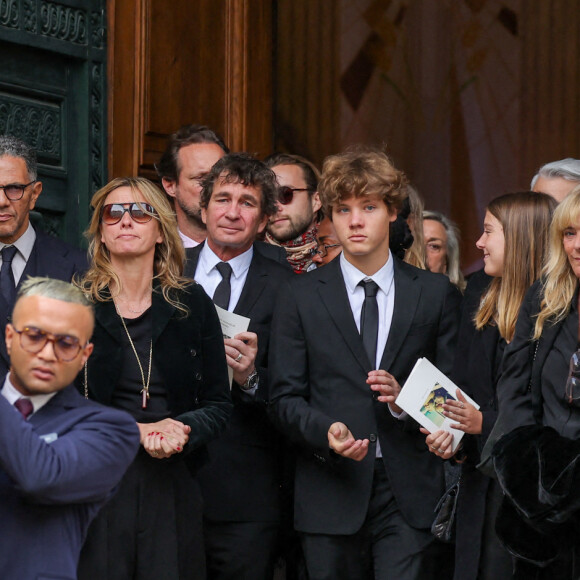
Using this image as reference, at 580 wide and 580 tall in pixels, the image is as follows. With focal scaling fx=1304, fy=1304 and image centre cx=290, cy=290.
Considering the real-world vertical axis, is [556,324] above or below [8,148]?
below

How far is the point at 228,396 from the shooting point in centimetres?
456

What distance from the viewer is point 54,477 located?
3182 mm

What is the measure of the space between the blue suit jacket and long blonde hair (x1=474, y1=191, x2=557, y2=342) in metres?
1.86

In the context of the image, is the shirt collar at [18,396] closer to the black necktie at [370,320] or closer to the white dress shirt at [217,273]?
the black necktie at [370,320]

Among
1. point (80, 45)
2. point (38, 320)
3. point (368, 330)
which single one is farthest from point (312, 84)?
point (38, 320)

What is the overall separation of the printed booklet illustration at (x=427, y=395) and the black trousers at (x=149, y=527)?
82 centimetres

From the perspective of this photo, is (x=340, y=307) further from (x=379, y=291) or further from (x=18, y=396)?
(x=18, y=396)

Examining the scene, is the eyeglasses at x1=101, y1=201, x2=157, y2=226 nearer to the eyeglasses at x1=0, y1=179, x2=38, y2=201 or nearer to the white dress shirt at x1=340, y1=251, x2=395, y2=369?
the eyeglasses at x1=0, y1=179, x2=38, y2=201

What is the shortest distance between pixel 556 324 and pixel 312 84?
5035 millimetres

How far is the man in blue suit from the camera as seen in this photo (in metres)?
3.17

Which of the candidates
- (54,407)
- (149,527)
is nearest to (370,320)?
(149,527)

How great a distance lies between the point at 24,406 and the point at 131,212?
1.42 m

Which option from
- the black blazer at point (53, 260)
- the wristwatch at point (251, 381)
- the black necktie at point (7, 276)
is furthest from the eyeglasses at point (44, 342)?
the wristwatch at point (251, 381)

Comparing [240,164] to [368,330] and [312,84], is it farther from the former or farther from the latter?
[312,84]
